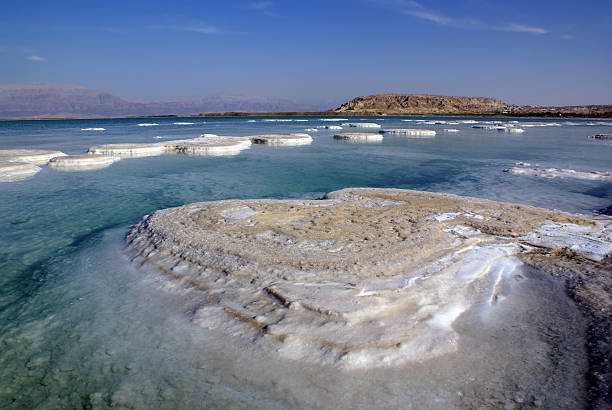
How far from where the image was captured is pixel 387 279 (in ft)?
11.5

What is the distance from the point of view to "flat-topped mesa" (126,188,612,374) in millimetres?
2836

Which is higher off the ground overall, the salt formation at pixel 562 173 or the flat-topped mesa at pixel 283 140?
the flat-topped mesa at pixel 283 140

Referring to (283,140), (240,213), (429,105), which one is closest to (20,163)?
(240,213)

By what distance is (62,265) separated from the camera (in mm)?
4461

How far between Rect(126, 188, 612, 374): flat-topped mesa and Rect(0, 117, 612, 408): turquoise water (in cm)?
47

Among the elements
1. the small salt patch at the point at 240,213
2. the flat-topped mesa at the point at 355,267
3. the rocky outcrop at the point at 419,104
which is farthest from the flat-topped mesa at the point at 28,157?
the rocky outcrop at the point at 419,104

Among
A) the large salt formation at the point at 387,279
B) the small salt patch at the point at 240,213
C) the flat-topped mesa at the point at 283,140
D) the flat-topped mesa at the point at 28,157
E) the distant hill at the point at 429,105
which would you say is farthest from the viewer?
the distant hill at the point at 429,105

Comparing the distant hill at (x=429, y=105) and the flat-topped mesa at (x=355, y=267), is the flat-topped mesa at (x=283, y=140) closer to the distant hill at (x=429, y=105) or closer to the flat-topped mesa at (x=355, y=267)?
the flat-topped mesa at (x=355, y=267)

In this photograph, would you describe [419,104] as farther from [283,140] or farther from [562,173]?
[562,173]

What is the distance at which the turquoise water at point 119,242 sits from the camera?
2.57 meters

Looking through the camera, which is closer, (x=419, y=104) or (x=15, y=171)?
(x=15, y=171)

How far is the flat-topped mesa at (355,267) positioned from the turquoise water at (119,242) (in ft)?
1.56

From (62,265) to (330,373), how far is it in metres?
3.74

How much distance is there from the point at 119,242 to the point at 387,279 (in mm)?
3818
